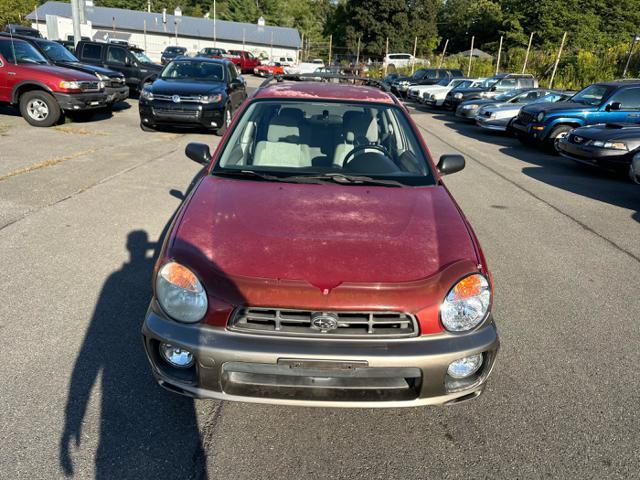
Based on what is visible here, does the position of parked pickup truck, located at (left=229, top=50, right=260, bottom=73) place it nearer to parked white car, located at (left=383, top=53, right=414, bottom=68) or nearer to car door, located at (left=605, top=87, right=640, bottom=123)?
parked white car, located at (left=383, top=53, right=414, bottom=68)

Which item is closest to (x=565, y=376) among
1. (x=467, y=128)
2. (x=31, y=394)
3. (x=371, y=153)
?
(x=371, y=153)

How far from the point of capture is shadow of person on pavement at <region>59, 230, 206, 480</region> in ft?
7.39

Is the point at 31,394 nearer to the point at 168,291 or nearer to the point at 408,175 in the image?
the point at 168,291

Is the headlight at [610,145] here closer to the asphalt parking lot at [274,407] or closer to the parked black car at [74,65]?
the asphalt parking lot at [274,407]

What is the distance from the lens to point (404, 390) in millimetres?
2232

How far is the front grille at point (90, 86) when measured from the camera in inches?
442

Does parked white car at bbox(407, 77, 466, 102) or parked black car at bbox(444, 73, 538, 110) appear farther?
parked white car at bbox(407, 77, 466, 102)

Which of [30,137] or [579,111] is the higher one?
[579,111]

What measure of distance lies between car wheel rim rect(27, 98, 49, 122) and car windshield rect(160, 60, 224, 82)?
285 centimetres

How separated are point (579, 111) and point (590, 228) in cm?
649

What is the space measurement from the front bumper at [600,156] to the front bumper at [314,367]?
25.1 feet

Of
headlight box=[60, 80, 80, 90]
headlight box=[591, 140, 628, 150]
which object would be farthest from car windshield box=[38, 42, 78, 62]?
headlight box=[591, 140, 628, 150]

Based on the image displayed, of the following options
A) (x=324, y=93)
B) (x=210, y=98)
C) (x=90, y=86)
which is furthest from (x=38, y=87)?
(x=324, y=93)

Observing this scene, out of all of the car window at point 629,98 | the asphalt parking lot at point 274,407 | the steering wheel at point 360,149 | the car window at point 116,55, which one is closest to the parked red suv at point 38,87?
the asphalt parking lot at point 274,407
